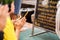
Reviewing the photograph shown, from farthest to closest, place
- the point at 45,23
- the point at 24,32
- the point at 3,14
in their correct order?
the point at 24,32
the point at 45,23
the point at 3,14

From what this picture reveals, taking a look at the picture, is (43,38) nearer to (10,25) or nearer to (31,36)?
(31,36)

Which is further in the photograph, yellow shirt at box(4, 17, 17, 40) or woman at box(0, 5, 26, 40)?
yellow shirt at box(4, 17, 17, 40)

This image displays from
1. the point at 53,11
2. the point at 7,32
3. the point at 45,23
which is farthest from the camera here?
the point at 45,23

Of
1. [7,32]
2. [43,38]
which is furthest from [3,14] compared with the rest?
[43,38]

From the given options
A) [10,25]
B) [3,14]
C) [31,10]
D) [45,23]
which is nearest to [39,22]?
[45,23]

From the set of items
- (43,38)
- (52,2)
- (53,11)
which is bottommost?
(43,38)

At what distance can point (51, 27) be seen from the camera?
264 cm

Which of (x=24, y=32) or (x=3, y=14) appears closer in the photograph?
(x=3, y=14)

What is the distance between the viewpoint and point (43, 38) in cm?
278

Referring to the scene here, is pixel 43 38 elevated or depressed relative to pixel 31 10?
depressed

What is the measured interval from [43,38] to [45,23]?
30 cm

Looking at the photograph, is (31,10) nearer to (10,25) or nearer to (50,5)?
(50,5)

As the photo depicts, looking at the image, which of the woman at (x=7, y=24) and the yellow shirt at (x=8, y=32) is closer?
the woman at (x=7, y=24)

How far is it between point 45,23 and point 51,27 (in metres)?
0.17
